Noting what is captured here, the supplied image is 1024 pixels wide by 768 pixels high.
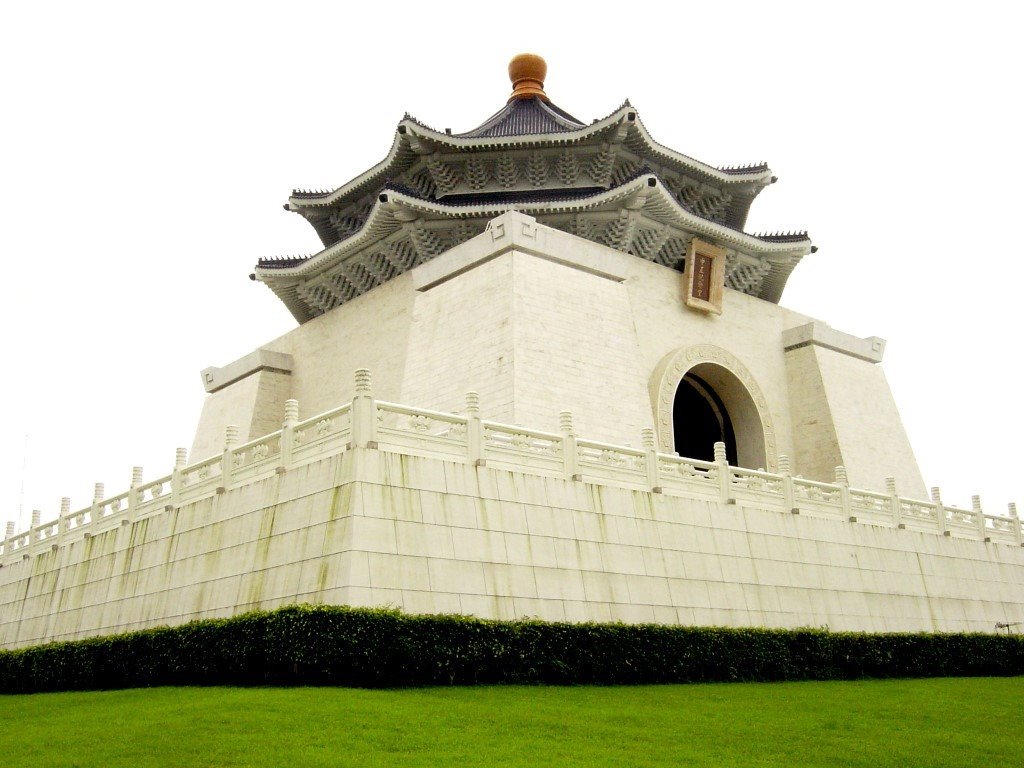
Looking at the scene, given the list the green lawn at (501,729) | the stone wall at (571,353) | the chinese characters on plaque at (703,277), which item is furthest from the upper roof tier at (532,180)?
the green lawn at (501,729)

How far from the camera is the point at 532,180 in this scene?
873 inches

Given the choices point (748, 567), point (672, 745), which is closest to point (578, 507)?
point (748, 567)

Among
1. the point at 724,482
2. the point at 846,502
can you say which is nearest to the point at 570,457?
the point at 724,482

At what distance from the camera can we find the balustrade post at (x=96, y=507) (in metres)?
16.6

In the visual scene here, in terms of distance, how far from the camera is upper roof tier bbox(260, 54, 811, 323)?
21156 millimetres

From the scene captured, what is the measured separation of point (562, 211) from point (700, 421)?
6093 millimetres

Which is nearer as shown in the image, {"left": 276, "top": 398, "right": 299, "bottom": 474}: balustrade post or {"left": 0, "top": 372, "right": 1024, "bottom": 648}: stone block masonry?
{"left": 0, "top": 372, "right": 1024, "bottom": 648}: stone block masonry

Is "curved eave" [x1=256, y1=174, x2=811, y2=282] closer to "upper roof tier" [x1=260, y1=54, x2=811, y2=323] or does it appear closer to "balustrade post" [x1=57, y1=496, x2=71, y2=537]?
"upper roof tier" [x1=260, y1=54, x2=811, y2=323]

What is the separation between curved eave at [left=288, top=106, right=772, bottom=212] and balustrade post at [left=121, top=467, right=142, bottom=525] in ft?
29.3

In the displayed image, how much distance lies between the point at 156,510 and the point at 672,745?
9491mm

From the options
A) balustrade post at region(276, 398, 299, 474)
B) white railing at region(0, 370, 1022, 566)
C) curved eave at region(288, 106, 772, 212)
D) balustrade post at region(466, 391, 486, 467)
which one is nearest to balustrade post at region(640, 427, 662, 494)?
white railing at region(0, 370, 1022, 566)

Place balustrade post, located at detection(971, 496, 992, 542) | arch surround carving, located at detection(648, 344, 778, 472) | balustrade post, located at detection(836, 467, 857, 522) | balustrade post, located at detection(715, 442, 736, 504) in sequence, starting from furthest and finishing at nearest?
arch surround carving, located at detection(648, 344, 778, 472)
balustrade post, located at detection(971, 496, 992, 542)
balustrade post, located at detection(836, 467, 857, 522)
balustrade post, located at detection(715, 442, 736, 504)

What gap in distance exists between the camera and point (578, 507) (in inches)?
529

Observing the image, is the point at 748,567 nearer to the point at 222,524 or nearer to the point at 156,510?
the point at 222,524
